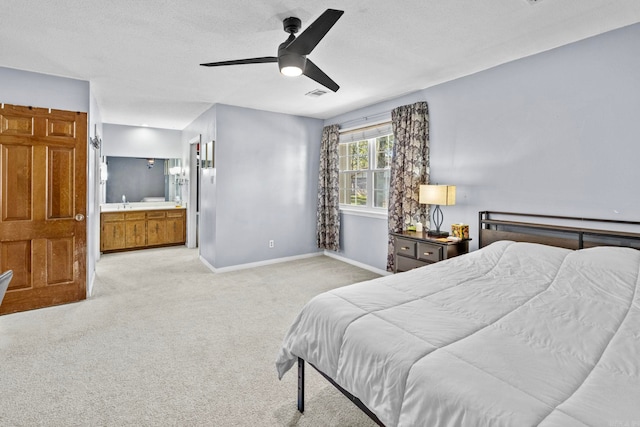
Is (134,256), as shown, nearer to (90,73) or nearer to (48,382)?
(90,73)

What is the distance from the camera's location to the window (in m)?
4.89

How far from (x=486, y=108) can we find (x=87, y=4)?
359 centimetres

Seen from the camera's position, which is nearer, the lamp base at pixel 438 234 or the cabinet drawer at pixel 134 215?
the lamp base at pixel 438 234

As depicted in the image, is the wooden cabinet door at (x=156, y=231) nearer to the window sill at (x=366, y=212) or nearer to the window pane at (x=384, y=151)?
the window sill at (x=366, y=212)

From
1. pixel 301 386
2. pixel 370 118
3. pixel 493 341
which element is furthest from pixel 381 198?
pixel 493 341

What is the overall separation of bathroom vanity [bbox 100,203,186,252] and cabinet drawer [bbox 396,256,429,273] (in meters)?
4.86

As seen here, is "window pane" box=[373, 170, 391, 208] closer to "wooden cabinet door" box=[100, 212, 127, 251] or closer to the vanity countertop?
the vanity countertop

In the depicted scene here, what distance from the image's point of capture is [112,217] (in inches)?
237

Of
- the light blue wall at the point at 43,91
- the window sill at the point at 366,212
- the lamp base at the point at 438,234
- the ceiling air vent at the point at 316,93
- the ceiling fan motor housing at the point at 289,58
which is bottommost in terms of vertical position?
the lamp base at the point at 438,234

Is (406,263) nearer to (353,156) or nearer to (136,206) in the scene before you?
(353,156)

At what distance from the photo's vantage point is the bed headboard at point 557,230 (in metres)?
2.51

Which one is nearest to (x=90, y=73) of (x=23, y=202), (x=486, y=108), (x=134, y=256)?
(x=23, y=202)

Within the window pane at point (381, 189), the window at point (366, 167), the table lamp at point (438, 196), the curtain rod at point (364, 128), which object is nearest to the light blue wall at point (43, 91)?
the curtain rod at point (364, 128)

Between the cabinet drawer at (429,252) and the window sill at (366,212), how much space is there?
1.20 m
